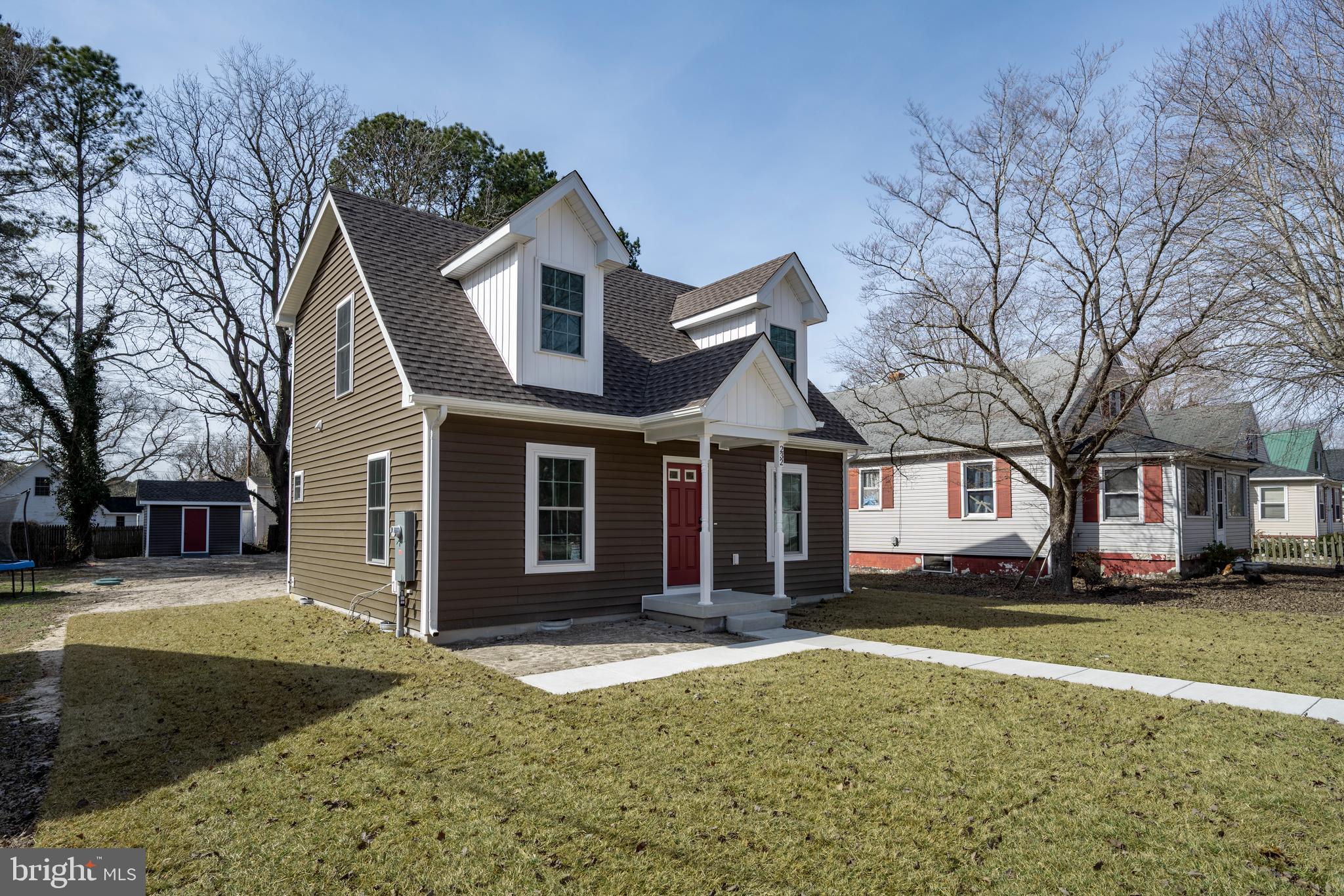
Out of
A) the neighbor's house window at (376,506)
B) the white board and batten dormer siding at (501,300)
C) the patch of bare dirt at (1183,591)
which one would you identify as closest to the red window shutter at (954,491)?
the patch of bare dirt at (1183,591)

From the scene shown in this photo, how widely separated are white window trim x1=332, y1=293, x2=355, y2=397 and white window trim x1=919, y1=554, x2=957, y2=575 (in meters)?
16.5

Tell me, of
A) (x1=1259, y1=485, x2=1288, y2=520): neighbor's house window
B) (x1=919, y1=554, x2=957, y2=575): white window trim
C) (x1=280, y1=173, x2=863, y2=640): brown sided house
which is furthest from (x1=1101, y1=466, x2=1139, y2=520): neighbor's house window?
(x1=1259, y1=485, x2=1288, y2=520): neighbor's house window

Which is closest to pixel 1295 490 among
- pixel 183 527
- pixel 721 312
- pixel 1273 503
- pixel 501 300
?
pixel 1273 503

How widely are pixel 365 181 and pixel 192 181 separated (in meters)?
6.13

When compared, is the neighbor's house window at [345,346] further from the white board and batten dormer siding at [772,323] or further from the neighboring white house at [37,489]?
the neighboring white house at [37,489]

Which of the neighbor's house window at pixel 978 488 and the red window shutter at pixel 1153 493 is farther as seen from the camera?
the neighbor's house window at pixel 978 488

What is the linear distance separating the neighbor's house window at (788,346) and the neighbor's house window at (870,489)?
994 centimetres

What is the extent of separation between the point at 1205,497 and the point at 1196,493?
660mm

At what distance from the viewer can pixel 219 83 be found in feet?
85.1

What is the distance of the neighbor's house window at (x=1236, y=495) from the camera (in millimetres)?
21516

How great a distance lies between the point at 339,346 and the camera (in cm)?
1272

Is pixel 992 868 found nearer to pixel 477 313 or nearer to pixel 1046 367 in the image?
pixel 477 313

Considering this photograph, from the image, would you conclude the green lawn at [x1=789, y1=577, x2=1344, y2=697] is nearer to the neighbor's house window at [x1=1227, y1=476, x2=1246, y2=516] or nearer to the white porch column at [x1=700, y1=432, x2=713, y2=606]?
the white porch column at [x1=700, y1=432, x2=713, y2=606]

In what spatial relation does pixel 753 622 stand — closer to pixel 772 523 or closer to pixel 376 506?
pixel 772 523
